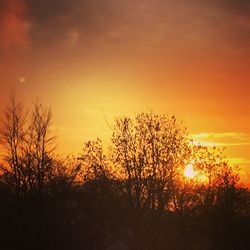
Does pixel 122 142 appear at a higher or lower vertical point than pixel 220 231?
higher

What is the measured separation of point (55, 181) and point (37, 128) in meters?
4.86

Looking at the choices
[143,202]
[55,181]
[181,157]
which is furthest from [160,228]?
[55,181]

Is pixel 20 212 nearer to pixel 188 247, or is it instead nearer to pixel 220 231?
pixel 188 247

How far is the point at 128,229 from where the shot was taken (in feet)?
148

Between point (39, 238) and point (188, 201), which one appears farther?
point (188, 201)

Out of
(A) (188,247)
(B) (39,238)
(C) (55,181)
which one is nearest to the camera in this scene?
(B) (39,238)

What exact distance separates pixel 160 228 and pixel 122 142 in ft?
27.5

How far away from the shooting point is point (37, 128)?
41094 mm

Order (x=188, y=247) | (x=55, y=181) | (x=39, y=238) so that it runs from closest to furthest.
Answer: (x=39, y=238) → (x=55, y=181) → (x=188, y=247)

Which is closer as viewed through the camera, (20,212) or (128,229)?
(20,212)

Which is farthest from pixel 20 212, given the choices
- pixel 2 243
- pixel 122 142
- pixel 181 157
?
pixel 181 157

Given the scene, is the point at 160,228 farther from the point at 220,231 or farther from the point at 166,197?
the point at 220,231

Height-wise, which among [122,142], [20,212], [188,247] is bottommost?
[188,247]

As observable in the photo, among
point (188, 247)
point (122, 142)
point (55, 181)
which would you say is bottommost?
point (188, 247)
